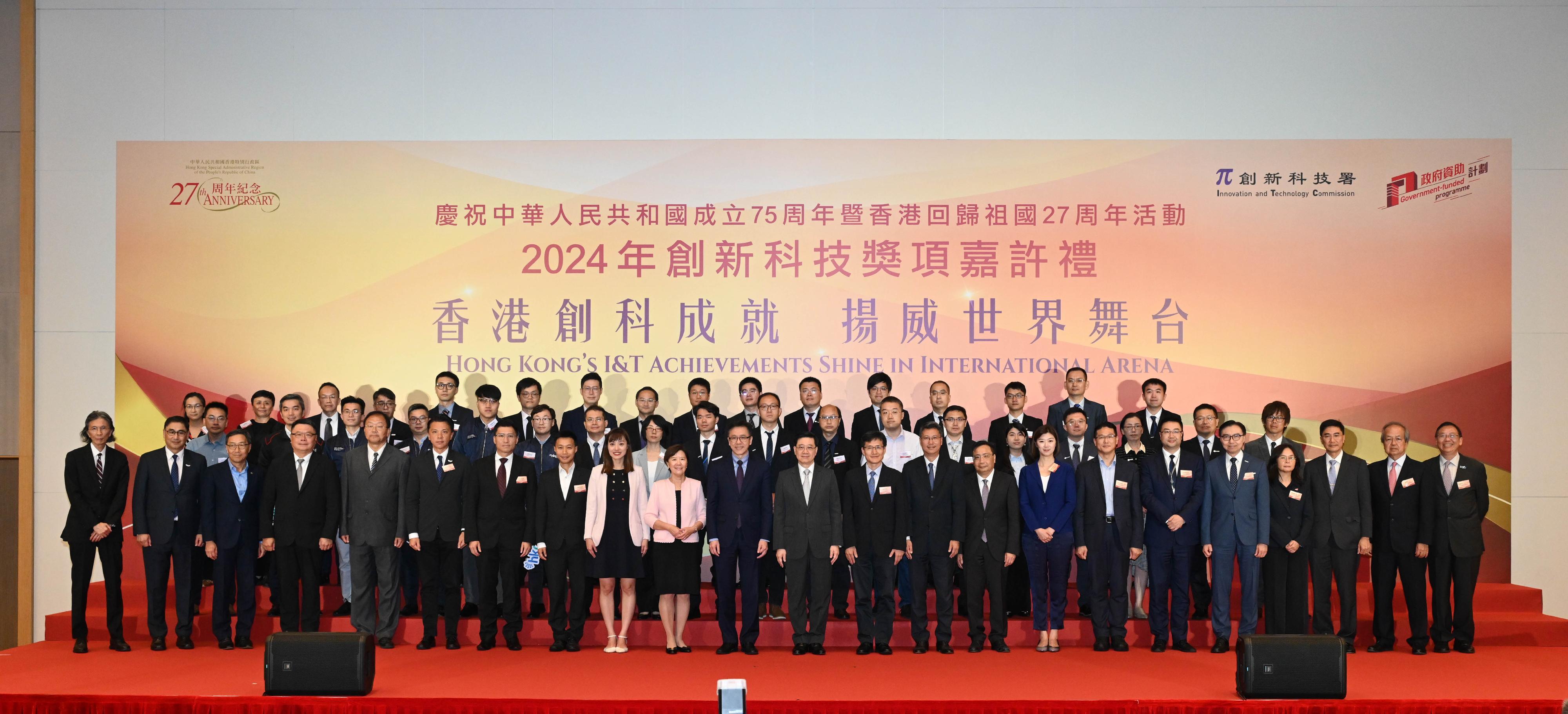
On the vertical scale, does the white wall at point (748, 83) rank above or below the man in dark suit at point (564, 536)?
above

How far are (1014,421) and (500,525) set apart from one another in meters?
2.98

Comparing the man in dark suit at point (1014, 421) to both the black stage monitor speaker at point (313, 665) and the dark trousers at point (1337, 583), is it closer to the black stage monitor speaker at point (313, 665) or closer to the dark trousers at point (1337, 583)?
the dark trousers at point (1337, 583)

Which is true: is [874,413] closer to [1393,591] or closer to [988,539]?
[988,539]

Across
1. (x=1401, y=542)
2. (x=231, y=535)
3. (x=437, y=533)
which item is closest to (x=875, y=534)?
(x=437, y=533)

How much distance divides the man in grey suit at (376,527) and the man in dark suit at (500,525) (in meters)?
0.40

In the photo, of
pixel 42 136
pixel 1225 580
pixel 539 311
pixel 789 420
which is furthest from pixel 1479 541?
pixel 42 136

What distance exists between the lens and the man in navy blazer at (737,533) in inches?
210

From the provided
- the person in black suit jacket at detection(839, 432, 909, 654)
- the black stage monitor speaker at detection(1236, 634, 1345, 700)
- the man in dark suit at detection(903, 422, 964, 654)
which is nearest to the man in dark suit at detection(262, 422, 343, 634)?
the person in black suit jacket at detection(839, 432, 909, 654)

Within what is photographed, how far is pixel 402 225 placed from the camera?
688cm

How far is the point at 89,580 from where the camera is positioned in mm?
5531

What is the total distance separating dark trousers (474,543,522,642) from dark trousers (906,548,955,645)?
2090 mm

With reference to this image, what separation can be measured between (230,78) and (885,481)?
17.1 feet

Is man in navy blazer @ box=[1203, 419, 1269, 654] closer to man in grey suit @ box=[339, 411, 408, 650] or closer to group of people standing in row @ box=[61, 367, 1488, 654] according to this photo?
group of people standing in row @ box=[61, 367, 1488, 654]

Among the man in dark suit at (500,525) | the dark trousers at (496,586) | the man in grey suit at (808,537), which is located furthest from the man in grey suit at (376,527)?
the man in grey suit at (808,537)
